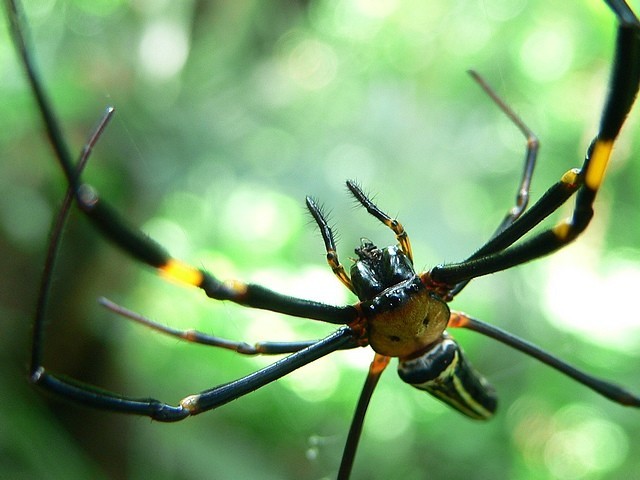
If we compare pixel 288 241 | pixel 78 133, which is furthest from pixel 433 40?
pixel 78 133

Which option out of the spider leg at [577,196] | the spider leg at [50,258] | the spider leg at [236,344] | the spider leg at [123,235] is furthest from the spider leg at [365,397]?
the spider leg at [50,258]

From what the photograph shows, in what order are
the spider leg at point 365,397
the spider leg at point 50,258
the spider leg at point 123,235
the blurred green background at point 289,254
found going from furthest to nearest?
the blurred green background at point 289,254 → the spider leg at point 365,397 → the spider leg at point 50,258 → the spider leg at point 123,235

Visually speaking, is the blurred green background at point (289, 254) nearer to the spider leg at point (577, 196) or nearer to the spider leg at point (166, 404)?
the spider leg at point (166, 404)

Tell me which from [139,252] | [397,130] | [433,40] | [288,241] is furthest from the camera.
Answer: [433,40]

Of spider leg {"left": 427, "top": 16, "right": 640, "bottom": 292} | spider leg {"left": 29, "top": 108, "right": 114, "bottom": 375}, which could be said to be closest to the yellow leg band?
spider leg {"left": 29, "top": 108, "right": 114, "bottom": 375}

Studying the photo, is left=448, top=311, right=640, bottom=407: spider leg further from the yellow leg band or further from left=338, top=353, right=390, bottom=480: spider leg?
the yellow leg band

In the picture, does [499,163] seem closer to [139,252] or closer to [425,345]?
[425,345]

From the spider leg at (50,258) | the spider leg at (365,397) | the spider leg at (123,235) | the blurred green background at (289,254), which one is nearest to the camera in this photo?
the spider leg at (123,235)
